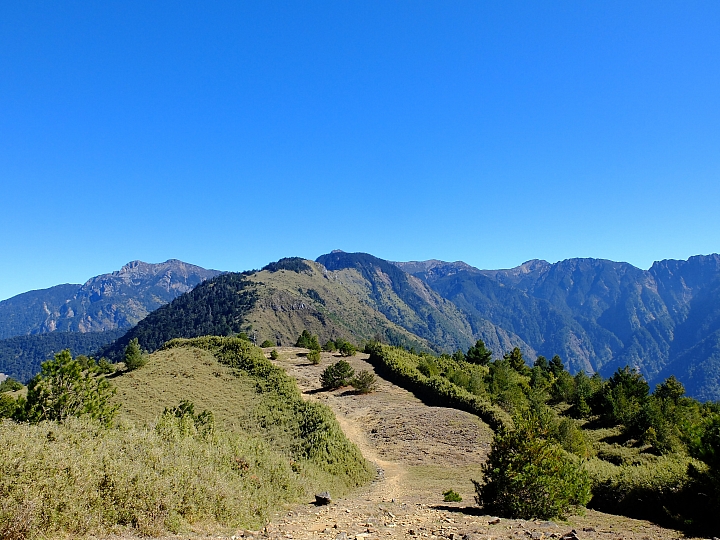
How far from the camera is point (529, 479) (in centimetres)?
1148

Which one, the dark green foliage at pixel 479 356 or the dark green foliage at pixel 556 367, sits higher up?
the dark green foliage at pixel 479 356

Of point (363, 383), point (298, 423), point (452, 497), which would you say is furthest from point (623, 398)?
point (452, 497)

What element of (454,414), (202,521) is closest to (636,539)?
(202,521)

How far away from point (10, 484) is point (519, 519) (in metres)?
11.4

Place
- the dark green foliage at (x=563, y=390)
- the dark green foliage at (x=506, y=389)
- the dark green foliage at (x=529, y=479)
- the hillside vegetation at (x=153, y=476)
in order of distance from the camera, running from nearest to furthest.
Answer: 1. the hillside vegetation at (x=153, y=476)
2. the dark green foliage at (x=529, y=479)
3. the dark green foliage at (x=506, y=389)
4. the dark green foliage at (x=563, y=390)

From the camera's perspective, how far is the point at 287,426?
24156 millimetres

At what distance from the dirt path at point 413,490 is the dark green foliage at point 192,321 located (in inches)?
5007

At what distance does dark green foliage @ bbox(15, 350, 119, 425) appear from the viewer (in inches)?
542

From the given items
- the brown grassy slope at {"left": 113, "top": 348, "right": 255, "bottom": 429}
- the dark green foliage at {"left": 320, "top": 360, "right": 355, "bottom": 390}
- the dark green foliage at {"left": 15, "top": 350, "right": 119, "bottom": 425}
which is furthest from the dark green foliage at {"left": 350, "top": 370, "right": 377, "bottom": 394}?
the dark green foliage at {"left": 15, "top": 350, "right": 119, "bottom": 425}

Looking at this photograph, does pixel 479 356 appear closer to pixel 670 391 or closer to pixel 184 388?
pixel 670 391

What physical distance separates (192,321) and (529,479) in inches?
6991

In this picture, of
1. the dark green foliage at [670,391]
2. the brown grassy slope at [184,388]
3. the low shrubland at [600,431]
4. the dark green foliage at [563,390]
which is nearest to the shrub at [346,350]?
the low shrubland at [600,431]

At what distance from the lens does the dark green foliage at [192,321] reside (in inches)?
6284

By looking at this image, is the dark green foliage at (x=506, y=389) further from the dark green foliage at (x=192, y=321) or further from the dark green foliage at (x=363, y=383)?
the dark green foliage at (x=192, y=321)
